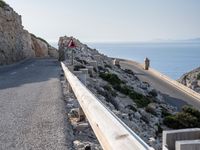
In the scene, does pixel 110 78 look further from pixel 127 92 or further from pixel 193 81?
pixel 193 81

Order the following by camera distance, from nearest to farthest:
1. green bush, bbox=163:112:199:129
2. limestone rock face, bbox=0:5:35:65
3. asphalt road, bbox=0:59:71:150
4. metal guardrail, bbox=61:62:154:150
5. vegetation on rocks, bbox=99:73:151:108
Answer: metal guardrail, bbox=61:62:154:150, asphalt road, bbox=0:59:71:150, green bush, bbox=163:112:199:129, vegetation on rocks, bbox=99:73:151:108, limestone rock face, bbox=0:5:35:65

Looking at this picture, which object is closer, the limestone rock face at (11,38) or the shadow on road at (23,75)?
the shadow on road at (23,75)

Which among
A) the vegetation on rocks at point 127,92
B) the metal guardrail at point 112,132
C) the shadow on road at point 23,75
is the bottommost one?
the vegetation on rocks at point 127,92

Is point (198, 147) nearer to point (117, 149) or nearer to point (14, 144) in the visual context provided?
point (117, 149)

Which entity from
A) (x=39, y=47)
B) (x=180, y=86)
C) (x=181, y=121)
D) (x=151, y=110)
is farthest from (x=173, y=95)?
(x=39, y=47)

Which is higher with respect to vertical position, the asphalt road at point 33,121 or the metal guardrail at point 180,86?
the asphalt road at point 33,121

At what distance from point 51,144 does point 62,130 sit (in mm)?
1113

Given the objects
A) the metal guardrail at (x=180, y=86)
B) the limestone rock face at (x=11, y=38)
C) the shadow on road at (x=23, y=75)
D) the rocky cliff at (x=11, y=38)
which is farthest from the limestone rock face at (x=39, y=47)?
the shadow on road at (x=23, y=75)

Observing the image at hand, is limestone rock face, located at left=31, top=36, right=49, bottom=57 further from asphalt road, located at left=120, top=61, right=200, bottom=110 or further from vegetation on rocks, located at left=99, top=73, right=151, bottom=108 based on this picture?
vegetation on rocks, located at left=99, top=73, right=151, bottom=108

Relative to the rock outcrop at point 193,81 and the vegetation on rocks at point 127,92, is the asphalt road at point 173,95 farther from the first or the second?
the rock outcrop at point 193,81

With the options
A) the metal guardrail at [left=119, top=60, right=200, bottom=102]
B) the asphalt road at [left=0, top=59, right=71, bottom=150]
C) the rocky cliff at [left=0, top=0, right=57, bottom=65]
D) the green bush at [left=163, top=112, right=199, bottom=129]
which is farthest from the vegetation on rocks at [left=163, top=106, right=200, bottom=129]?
the rocky cliff at [left=0, top=0, right=57, bottom=65]

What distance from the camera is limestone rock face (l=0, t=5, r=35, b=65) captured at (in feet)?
126

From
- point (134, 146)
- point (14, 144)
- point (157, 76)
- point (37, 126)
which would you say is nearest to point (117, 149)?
point (134, 146)

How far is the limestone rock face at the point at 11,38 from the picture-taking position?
126 feet
